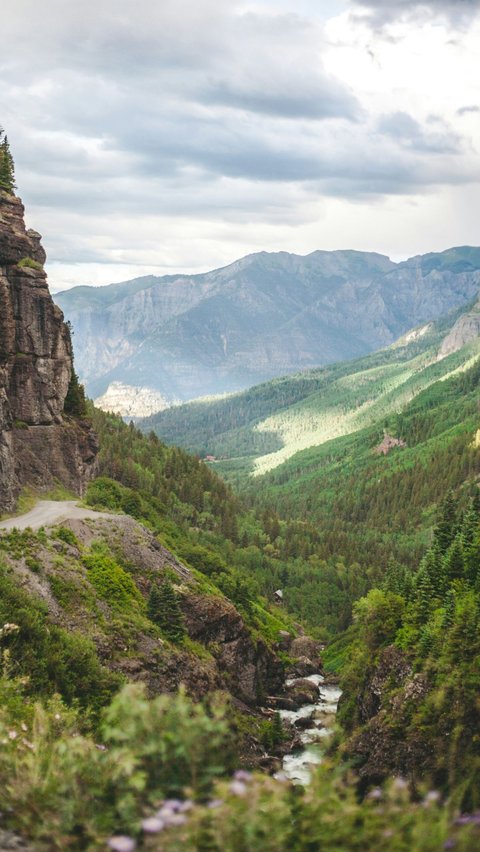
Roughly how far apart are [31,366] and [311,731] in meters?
55.7

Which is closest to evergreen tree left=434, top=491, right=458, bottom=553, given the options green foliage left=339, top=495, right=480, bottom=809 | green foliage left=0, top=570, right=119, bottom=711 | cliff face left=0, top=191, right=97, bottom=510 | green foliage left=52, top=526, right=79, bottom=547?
green foliage left=339, top=495, right=480, bottom=809

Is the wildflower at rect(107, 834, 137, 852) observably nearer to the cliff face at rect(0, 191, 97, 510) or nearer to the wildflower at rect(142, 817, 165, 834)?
the wildflower at rect(142, 817, 165, 834)

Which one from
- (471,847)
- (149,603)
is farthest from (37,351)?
(471,847)

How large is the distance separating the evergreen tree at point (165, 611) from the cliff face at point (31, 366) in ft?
75.6

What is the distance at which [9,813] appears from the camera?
1495 centimetres

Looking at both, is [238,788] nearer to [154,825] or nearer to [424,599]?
[154,825]

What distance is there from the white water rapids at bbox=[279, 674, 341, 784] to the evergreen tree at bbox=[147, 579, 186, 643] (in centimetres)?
1571

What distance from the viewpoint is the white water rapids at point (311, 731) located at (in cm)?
6172

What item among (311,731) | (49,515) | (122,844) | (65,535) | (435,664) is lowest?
(311,731)

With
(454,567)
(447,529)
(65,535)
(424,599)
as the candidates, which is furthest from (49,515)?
(447,529)

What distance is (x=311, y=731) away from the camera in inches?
3054

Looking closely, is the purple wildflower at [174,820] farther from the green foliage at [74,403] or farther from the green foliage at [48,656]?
the green foliage at [74,403]

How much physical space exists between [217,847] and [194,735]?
85.7 inches

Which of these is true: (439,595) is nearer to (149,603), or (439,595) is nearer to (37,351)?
(149,603)
